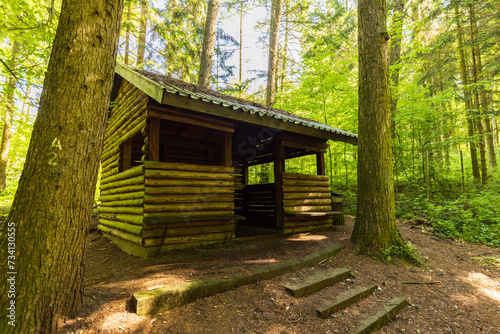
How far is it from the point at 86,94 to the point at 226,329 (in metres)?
2.73

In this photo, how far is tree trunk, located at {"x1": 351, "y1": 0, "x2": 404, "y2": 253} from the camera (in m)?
5.01

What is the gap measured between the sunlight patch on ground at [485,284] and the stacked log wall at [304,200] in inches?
141

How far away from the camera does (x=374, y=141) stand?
16.9ft

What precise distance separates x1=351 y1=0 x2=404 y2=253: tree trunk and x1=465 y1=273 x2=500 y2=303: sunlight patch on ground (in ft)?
4.12

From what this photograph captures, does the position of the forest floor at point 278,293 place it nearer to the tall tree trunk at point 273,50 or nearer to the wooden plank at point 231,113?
the wooden plank at point 231,113

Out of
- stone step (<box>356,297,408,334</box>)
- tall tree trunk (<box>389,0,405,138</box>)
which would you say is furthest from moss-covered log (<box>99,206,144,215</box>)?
tall tree trunk (<box>389,0,405,138</box>)

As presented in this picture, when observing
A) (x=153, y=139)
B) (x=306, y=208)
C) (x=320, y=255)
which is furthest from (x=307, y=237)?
(x=153, y=139)

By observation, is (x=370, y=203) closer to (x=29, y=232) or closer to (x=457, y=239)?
(x=457, y=239)

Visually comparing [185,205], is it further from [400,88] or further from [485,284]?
[400,88]

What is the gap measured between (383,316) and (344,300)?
48cm

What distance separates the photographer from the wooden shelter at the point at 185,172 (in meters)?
4.66

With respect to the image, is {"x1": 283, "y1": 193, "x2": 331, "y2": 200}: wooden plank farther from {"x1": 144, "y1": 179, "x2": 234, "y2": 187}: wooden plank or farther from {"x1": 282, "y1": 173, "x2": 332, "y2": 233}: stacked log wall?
{"x1": 144, "y1": 179, "x2": 234, "y2": 187}: wooden plank

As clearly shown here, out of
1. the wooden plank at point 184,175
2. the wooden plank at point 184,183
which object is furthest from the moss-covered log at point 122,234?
the wooden plank at point 184,175

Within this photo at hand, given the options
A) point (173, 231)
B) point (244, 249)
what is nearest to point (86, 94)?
point (173, 231)
